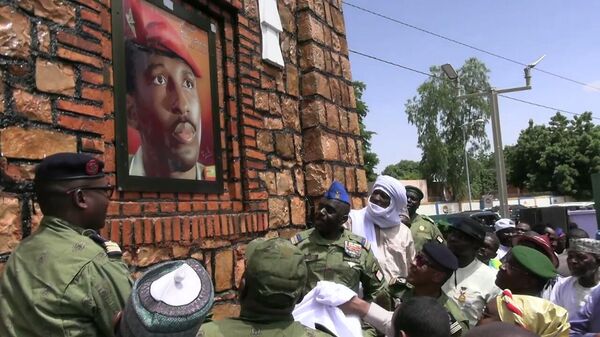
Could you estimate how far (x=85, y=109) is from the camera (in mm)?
2570

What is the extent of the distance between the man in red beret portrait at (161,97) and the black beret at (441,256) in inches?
58.3

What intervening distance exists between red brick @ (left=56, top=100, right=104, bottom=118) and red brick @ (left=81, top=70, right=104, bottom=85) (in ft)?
0.42

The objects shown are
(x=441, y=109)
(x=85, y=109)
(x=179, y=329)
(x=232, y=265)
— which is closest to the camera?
(x=179, y=329)

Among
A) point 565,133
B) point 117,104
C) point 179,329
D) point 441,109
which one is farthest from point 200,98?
point 565,133

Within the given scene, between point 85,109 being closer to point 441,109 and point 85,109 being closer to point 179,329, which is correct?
point 179,329

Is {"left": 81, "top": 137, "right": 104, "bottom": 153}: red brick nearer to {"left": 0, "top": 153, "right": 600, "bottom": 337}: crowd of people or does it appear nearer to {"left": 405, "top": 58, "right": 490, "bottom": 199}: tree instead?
{"left": 0, "top": 153, "right": 600, "bottom": 337}: crowd of people

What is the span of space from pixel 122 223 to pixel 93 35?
0.93 metres

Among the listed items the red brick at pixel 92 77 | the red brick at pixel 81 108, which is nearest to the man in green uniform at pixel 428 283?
the red brick at pixel 81 108

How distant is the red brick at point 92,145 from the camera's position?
8.34 ft

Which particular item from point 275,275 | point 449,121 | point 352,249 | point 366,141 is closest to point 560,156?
point 449,121

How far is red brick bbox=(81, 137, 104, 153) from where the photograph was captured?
8.34 feet

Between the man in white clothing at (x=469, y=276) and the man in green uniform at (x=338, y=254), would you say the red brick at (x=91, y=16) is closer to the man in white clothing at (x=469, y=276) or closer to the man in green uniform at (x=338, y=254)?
the man in green uniform at (x=338, y=254)

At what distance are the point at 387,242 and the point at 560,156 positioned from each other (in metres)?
35.5

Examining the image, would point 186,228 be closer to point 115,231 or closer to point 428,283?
point 115,231
